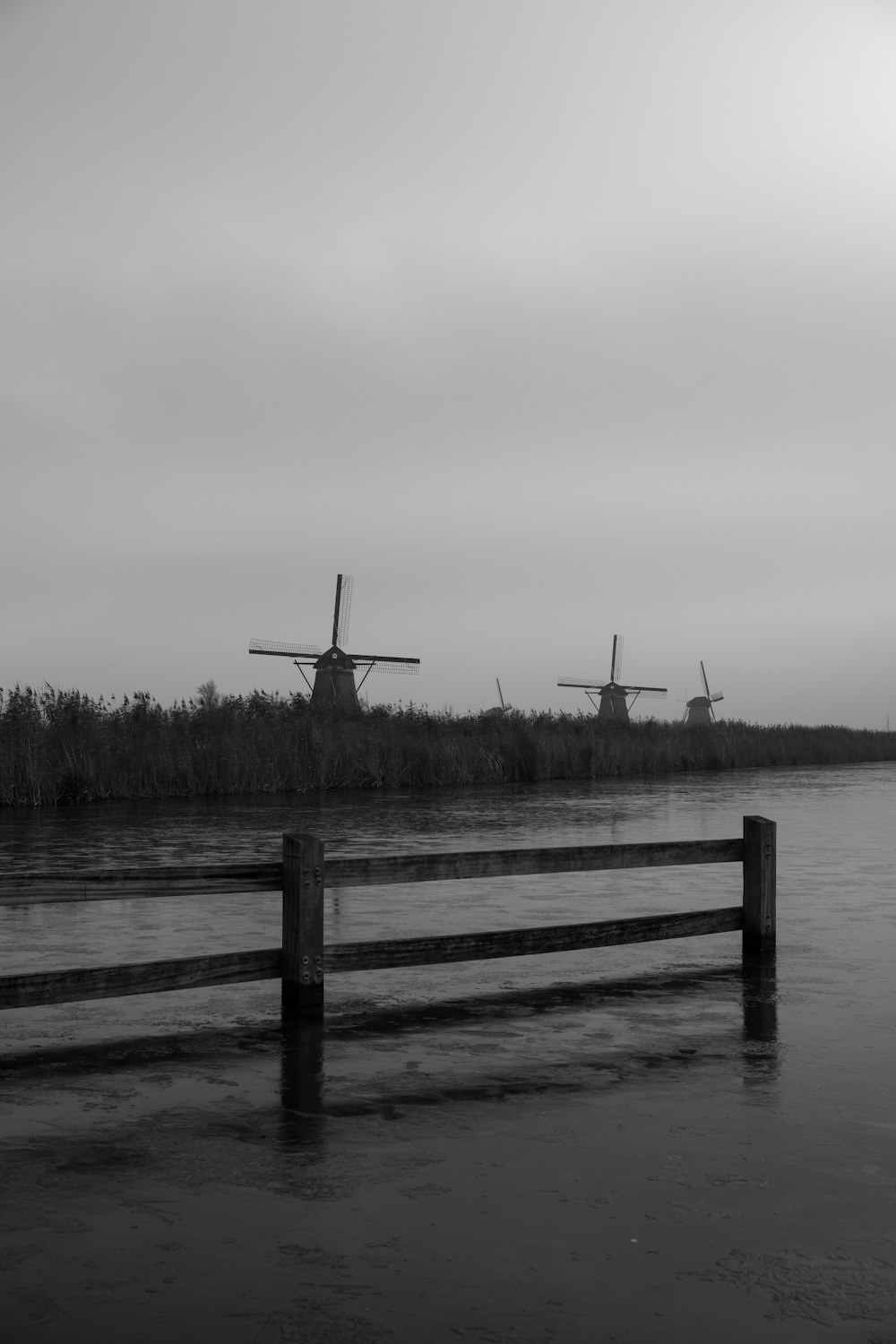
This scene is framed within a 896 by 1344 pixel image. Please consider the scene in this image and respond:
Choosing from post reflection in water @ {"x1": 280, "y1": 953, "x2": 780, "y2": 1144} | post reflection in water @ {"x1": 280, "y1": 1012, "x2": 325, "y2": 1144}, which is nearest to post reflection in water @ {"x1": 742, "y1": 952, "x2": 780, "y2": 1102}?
post reflection in water @ {"x1": 280, "y1": 953, "x2": 780, "y2": 1144}

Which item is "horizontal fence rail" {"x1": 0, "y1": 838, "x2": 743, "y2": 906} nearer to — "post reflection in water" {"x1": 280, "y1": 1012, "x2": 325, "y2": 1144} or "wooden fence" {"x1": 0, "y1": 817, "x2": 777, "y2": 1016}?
"wooden fence" {"x1": 0, "y1": 817, "x2": 777, "y2": 1016}

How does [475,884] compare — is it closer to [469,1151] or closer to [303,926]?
[303,926]

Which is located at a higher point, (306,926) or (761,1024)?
(306,926)

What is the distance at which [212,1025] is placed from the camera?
7336mm

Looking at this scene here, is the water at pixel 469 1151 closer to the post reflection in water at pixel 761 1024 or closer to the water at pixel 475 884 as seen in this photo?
the post reflection in water at pixel 761 1024

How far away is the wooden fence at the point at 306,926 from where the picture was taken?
21.5 ft

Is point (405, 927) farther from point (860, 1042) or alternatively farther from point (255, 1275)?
point (255, 1275)

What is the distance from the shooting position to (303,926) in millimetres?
7113

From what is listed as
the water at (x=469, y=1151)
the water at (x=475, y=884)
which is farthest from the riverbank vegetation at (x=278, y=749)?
the water at (x=469, y=1151)

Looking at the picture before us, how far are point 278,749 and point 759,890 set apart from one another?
24566mm

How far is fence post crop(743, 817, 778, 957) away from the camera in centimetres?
899

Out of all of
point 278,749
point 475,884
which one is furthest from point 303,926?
→ point 278,749

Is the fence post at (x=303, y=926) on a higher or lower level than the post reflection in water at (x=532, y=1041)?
higher

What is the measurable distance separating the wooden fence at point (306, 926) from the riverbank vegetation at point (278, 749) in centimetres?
2109
